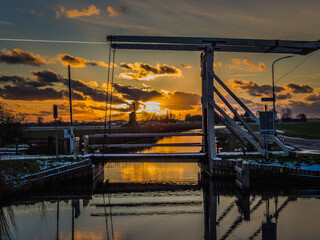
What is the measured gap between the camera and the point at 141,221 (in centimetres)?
1062

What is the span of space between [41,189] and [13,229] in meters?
5.05

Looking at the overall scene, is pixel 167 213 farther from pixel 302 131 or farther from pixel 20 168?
pixel 302 131

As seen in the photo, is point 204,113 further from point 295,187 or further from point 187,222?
point 187,222

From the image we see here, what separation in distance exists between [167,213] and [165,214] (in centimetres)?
14

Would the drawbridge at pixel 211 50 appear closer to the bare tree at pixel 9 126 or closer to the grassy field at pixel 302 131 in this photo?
the bare tree at pixel 9 126

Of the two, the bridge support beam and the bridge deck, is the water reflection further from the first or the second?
the bridge support beam

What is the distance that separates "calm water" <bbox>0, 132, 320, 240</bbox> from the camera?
9.39m

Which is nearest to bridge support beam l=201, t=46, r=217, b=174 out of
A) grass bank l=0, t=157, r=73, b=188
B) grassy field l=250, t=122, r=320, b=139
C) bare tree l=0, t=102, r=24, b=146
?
grass bank l=0, t=157, r=73, b=188

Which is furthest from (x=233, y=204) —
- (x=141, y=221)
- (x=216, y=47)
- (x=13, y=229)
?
(x=216, y=47)

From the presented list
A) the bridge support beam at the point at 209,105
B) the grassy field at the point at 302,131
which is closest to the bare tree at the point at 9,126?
the bridge support beam at the point at 209,105

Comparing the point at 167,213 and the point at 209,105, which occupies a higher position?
the point at 209,105

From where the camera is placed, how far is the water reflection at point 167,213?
939 centimetres

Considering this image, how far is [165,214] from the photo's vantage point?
37.3 feet

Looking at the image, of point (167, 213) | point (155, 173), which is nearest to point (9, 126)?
point (155, 173)
